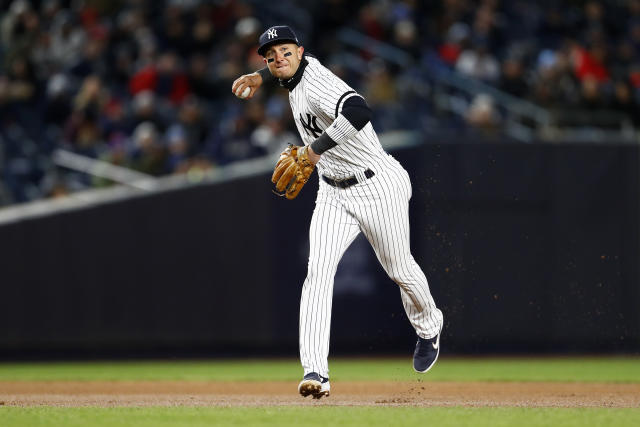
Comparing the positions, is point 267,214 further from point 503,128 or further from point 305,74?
point 305,74

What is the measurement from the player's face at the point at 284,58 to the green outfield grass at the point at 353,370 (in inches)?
129

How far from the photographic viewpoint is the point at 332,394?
696 cm

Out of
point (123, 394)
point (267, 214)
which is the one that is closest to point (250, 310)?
point (267, 214)

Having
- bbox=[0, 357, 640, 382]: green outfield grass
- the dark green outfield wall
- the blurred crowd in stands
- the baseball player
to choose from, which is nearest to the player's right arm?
the baseball player

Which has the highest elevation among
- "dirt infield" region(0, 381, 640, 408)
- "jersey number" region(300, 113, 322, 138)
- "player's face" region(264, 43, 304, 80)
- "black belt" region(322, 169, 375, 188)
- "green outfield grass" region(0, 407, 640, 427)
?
"player's face" region(264, 43, 304, 80)

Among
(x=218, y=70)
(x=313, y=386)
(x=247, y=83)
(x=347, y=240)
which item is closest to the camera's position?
(x=313, y=386)

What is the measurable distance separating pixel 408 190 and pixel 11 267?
17.6 feet

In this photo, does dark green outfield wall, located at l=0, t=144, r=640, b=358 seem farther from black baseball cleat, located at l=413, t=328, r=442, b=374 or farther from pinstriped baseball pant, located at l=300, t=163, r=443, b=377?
pinstriped baseball pant, located at l=300, t=163, r=443, b=377

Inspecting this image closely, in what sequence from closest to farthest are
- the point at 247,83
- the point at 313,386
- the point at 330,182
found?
the point at 313,386 < the point at 330,182 < the point at 247,83

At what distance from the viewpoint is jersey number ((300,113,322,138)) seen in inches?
240

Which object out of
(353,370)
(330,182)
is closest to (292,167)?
(330,182)

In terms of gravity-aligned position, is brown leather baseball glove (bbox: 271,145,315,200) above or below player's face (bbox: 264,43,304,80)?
below

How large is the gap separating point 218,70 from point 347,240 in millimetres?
7020

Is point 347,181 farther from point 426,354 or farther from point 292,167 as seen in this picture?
point 426,354
